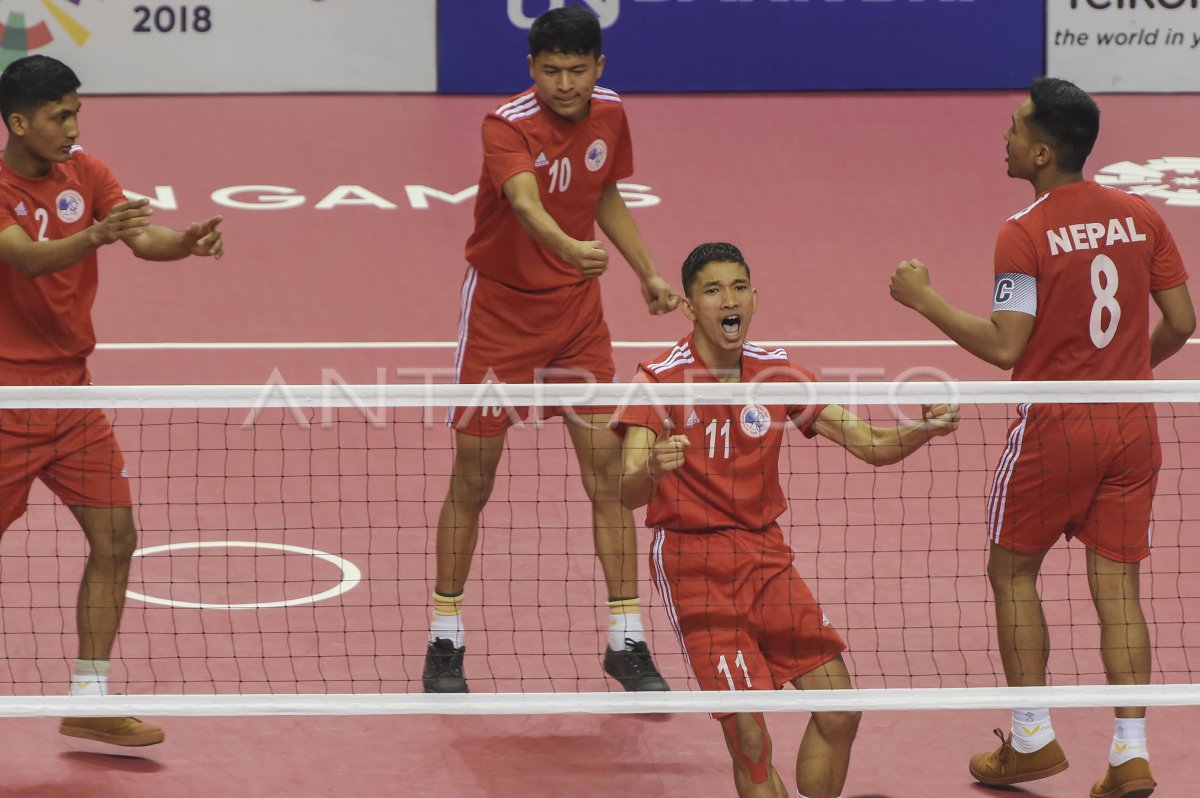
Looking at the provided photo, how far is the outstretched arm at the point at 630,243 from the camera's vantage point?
21.7ft

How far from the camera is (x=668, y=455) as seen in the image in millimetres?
5039

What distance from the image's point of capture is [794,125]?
1576cm

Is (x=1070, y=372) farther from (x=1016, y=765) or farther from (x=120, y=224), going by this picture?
(x=120, y=224)

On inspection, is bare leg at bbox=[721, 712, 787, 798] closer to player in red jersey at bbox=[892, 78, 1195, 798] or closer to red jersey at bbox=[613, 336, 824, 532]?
red jersey at bbox=[613, 336, 824, 532]

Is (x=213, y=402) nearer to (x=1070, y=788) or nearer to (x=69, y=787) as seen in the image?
(x=69, y=787)

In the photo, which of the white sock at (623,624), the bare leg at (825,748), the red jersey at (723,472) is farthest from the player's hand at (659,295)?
the bare leg at (825,748)

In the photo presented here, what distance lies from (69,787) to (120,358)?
5.08 m

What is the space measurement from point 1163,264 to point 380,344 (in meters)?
6.15

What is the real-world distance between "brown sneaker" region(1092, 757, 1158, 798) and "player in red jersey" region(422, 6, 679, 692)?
1661 mm

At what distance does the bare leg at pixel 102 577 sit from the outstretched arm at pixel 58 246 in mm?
887

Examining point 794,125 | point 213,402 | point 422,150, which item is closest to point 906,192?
point 794,125

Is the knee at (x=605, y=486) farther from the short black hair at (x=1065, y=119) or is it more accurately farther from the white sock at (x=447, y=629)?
the short black hair at (x=1065, y=119)

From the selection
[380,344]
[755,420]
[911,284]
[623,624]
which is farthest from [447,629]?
[380,344]

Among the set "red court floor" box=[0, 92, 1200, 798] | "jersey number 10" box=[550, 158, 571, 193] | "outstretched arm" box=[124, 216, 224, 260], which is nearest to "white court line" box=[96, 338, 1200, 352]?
"red court floor" box=[0, 92, 1200, 798]
